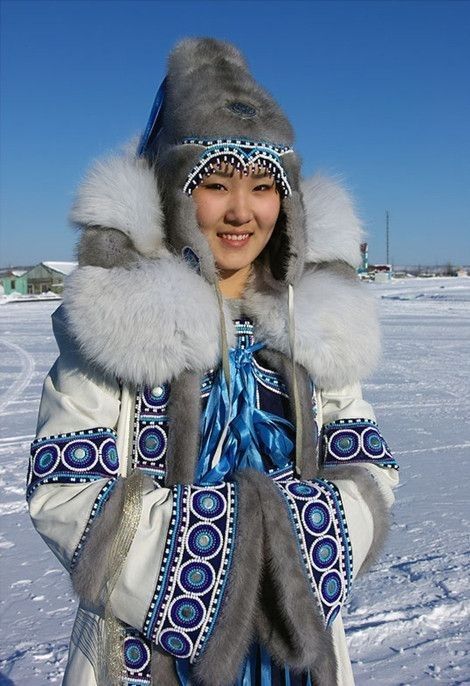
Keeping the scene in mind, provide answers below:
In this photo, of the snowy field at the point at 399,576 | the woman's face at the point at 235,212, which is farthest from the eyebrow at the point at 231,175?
the snowy field at the point at 399,576

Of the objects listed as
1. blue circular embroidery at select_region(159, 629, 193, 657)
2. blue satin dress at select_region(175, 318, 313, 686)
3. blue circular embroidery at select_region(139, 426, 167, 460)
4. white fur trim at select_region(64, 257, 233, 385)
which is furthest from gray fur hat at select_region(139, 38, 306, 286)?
blue circular embroidery at select_region(159, 629, 193, 657)

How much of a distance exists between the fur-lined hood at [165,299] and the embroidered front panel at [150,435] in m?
0.07

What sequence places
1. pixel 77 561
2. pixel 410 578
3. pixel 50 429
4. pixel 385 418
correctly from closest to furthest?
pixel 77 561
pixel 50 429
pixel 410 578
pixel 385 418

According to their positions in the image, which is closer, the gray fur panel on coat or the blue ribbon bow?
the gray fur panel on coat

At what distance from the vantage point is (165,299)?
4.45ft

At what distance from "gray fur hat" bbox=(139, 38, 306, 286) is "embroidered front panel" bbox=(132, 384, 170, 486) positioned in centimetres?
31

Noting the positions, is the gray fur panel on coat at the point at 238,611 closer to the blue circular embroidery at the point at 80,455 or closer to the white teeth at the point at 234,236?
the blue circular embroidery at the point at 80,455

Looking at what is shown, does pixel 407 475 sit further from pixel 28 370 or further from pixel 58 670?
pixel 28 370

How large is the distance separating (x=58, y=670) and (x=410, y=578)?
65.6 inches

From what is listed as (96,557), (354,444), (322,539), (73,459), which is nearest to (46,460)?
(73,459)

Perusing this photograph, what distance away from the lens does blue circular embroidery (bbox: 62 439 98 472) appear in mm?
1241

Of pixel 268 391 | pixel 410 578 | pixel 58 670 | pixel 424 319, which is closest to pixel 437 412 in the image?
pixel 410 578

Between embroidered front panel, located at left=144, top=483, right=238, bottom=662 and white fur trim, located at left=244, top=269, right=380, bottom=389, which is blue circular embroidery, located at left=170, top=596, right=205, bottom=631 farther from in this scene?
white fur trim, located at left=244, top=269, right=380, bottom=389

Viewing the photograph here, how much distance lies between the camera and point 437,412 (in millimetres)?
7012
